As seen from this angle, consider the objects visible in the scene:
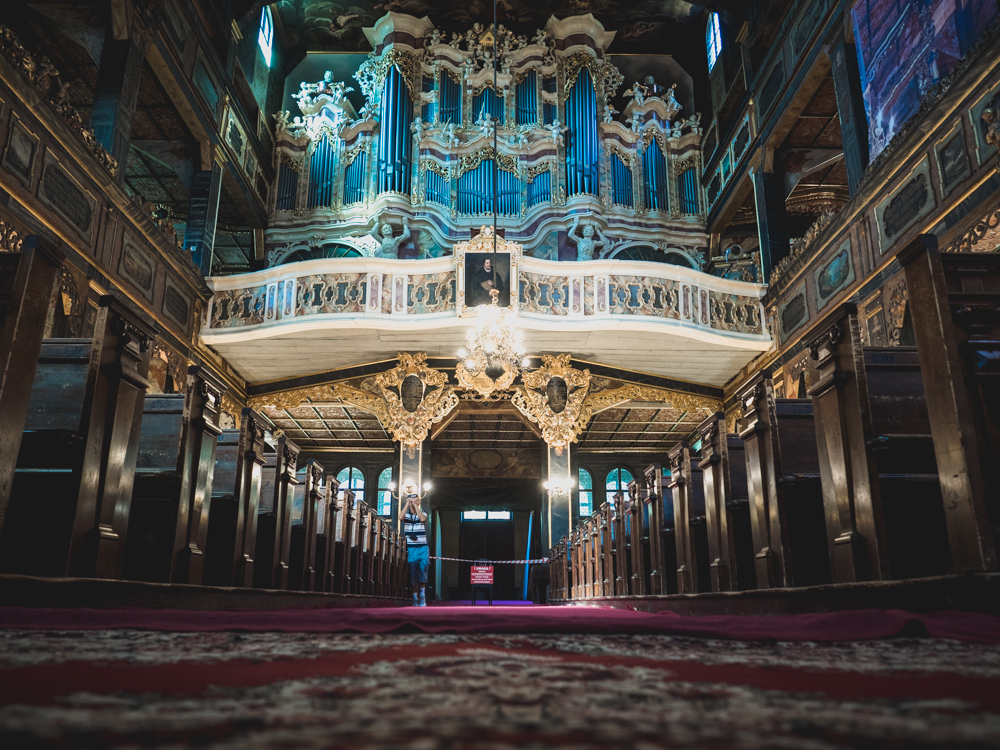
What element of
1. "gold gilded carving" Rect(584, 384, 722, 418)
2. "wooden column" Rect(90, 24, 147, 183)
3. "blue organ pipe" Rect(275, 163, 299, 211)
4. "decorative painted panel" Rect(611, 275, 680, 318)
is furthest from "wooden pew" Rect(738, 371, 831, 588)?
Result: "blue organ pipe" Rect(275, 163, 299, 211)

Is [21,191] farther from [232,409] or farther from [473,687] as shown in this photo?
[473,687]

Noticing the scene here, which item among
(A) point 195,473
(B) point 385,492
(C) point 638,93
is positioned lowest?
(A) point 195,473

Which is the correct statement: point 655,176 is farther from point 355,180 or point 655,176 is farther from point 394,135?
point 355,180

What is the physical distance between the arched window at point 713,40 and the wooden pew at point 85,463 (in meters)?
14.1

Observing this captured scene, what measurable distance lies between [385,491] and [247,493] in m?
14.5

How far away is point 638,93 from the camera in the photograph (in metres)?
15.1

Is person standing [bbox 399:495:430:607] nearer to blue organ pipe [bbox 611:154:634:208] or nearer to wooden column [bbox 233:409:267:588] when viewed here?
blue organ pipe [bbox 611:154:634:208]

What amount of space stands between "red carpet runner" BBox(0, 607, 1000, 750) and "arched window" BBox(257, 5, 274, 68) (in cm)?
1492

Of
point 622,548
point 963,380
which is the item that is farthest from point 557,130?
point 963,380

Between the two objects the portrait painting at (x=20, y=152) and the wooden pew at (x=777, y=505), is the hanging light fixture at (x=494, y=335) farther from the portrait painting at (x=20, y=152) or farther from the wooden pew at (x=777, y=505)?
the wooden pew at (x=777, y=505)

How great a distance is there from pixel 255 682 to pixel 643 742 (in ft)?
2.40

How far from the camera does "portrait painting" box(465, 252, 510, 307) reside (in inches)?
444

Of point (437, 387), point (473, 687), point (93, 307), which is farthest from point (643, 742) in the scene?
point (437, 387)

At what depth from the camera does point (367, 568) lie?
9531 mm
